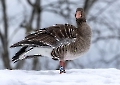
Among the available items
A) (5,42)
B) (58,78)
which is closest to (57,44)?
(58,78)

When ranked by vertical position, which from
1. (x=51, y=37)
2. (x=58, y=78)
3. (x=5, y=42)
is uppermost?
(x=5, y=42)

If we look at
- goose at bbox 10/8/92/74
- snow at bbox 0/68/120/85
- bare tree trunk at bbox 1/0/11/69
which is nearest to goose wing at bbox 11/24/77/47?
goose at bbox 10/8/92/74

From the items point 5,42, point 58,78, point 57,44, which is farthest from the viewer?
point 5,42

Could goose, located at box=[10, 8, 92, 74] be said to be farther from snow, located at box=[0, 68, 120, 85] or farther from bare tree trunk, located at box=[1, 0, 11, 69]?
bare tree trunk, located at box=[1, 0, 11, 69]

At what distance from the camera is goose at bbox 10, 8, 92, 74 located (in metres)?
3.58

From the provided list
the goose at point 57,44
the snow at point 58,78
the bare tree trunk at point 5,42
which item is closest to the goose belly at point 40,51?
the goose at point 57,44

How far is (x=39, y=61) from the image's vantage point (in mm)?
11625

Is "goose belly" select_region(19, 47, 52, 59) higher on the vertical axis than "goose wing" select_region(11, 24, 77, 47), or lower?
lower

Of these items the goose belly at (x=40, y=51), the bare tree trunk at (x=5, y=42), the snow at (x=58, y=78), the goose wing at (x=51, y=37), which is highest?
the bare tree trunk at (x=5, y=42)

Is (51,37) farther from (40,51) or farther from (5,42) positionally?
(5,42)

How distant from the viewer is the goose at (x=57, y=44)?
3580 mm

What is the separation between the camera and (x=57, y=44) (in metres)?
3.59

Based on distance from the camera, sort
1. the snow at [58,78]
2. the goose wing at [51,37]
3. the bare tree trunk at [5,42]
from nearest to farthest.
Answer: the snow at [58,78]
the goose wing at [51,37]
the bare tree trunk at [5,42]

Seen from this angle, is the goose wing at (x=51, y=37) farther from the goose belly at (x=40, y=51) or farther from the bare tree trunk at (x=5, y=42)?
the bare tree trunk at (x=5, y=42)
